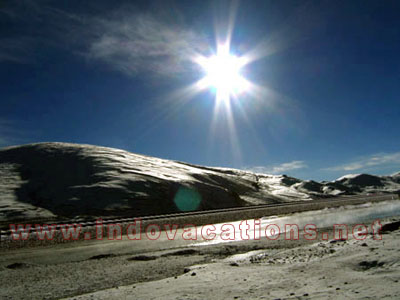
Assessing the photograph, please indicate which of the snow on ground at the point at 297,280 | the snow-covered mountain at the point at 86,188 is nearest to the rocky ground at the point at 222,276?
the snow on ground at the point at 297,280

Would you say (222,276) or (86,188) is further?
(86,188)

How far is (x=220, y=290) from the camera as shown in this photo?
5.16 metres

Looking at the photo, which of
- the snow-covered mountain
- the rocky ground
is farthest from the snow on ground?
the snow-covered mountain

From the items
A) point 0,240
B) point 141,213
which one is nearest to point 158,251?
point 0,240

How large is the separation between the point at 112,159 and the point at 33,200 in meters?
23.4

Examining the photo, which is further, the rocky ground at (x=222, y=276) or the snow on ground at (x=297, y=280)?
the rocky ground at (x=222, y=276)

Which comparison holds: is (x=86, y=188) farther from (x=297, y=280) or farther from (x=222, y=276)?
(x=297, y=280)

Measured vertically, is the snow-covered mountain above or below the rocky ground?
above

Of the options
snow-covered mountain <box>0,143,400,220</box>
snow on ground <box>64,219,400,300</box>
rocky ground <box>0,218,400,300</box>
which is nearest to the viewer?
snow on ground <box>64,219,400,300</box>

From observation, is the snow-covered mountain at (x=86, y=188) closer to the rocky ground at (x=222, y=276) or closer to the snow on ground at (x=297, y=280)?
the rocky ground at (x=222, y=276)

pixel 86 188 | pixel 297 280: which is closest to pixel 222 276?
pixel 297 280

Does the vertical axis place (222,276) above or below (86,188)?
below

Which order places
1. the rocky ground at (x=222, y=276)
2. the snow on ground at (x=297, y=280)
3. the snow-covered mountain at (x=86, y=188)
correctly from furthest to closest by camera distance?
the snow-covered mountain at (x=86, y=188) < the rocky ground at (x=222, y=276) < the snow on ground at (x=297, y=280)

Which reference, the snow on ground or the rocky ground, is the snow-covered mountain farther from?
the snow on ground
